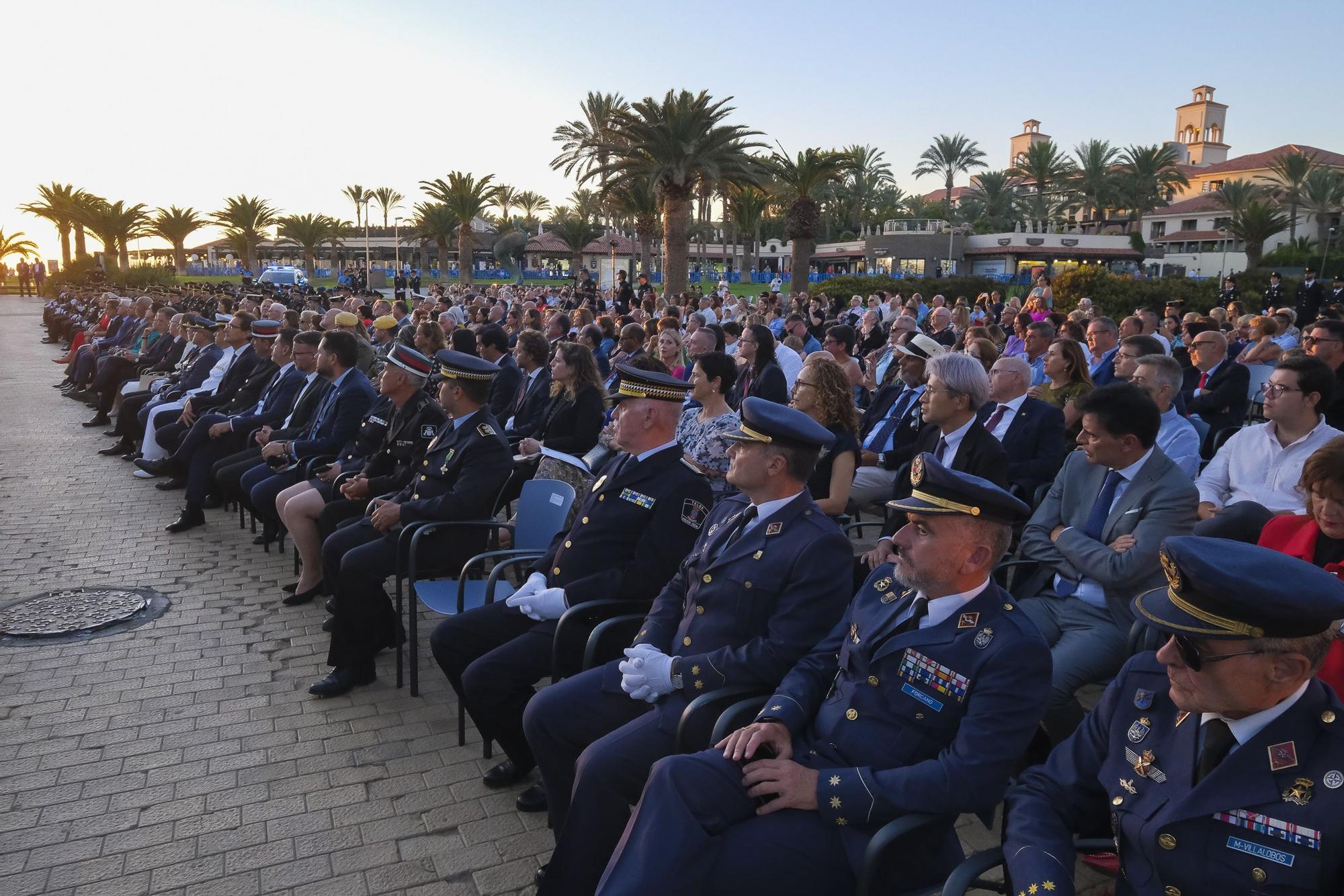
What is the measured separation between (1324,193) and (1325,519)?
2606 inches

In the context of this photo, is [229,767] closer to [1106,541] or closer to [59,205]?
[1106,541]

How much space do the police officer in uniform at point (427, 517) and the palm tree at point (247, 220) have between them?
57068mm

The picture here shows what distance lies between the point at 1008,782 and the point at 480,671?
2096 mm

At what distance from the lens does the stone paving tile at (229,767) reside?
10.0 feet

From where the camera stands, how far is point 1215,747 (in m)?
1.80

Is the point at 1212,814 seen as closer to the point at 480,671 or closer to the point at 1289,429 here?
the point at 480,671

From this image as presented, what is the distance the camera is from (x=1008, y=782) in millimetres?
2287

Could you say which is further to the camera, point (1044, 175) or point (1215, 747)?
point (1044, 175)

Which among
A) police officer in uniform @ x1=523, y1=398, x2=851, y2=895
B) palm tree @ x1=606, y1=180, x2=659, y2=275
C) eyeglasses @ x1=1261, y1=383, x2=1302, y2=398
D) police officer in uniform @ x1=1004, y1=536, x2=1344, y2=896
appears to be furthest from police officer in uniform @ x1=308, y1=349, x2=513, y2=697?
palm tree @ x1=606, y1=180, x2=659, y2=275

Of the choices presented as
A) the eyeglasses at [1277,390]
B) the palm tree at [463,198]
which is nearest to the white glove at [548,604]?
the eyeglasses at [1277,390]

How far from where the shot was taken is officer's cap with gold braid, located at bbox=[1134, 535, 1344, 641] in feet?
5.38

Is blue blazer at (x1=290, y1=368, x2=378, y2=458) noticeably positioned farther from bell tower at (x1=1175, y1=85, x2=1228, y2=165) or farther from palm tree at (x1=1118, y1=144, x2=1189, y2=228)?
bell tower at (x1=1175, y1=85, x2=1228, y2=165)

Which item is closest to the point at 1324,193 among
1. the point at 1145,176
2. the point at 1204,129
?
the point at 1145,176

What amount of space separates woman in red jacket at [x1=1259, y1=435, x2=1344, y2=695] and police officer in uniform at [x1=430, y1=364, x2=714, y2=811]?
2.13 meters
